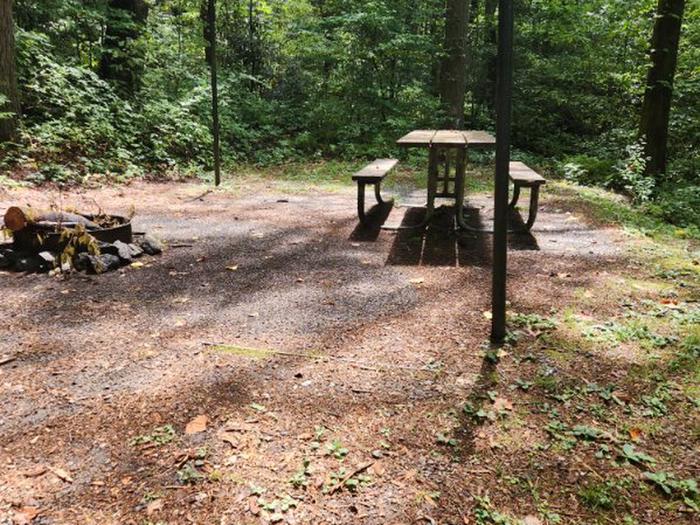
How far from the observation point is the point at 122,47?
11828 mm

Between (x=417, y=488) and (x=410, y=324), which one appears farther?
(x=410, y=324)

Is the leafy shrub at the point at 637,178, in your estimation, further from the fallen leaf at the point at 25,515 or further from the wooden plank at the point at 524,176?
the fallen leaf at the point at 25,515

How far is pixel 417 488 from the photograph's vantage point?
2.07 meters

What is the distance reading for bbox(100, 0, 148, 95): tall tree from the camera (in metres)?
11.5

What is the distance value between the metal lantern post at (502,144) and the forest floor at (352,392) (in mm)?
338

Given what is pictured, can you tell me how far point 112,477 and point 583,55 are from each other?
15.5 m

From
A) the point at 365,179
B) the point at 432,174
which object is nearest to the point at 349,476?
the point at 365,179

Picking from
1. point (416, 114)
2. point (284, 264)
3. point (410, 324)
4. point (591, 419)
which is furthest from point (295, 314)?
point (416, 114)

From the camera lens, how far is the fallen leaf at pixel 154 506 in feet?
6.38

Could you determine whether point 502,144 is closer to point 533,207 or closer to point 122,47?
point 533,207

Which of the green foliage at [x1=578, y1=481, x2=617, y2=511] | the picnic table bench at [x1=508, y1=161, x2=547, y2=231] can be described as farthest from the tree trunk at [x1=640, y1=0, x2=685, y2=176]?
the green foliage at [x1=578, y1=481, x2=617, y2=511]

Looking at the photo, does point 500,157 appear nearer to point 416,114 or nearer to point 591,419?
point 591,419

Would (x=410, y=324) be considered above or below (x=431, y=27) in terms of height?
below

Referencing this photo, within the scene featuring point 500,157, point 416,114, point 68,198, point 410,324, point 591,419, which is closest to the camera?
point 591,419
